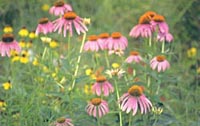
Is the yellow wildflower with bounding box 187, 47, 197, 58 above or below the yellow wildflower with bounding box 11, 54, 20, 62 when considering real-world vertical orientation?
below

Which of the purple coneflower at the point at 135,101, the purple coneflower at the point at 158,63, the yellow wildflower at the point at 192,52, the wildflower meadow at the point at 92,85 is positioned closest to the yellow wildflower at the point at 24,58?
the wildflower meadow at the point at 92,85

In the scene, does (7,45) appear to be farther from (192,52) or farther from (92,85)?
(192,52)

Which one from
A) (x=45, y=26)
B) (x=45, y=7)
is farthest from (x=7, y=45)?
(x=45, y=7)

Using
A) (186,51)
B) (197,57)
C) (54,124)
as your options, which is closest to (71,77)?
(54,124)

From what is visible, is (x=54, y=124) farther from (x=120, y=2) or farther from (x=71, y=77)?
(x=120, y=2)

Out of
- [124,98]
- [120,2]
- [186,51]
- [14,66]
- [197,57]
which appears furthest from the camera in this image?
[120,2]

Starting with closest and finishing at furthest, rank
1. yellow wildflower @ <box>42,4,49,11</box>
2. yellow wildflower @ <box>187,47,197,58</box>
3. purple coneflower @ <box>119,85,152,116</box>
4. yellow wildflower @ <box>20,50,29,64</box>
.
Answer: purple coneflower @ <box>119,85,152,116</box>
yellow wildflower @ <box>20,50,29,64</box>
yellow wildflower @ <box>187,47,197,58</box>
yellow wildflower @ <box>42,4,49,11</box>

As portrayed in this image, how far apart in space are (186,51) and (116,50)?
2.01 metres

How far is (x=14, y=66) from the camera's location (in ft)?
11.9

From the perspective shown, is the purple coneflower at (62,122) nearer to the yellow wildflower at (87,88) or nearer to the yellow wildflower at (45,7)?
the yellow wildflower at (87,88)

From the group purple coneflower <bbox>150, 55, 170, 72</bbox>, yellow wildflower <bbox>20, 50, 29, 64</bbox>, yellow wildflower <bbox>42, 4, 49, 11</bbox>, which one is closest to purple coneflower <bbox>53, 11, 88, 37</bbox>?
purple coneflower <bbox>150, 55, 170, 72</bbox>

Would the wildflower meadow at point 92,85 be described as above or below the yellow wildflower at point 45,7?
below

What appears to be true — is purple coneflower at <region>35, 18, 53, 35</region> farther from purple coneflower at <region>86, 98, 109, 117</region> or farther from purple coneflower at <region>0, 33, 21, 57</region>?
purple coneflower at <region>86, 98, 109, 117</region>

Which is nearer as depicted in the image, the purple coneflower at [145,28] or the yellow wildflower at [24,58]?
the purple coneflower at [145,28]
